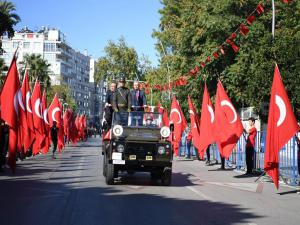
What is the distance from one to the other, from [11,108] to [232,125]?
7.33 m

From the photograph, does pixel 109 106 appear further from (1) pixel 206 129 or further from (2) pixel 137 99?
(1) pixel 206 129

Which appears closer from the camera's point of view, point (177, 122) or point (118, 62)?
point (177, 122)

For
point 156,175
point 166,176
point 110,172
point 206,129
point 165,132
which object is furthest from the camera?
point 206,129

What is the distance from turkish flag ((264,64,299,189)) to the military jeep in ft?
8.45

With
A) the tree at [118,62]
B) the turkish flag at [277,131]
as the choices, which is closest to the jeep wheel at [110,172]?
the turkish flag at [277,131]

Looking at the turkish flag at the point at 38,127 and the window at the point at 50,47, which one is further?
the window at the point at 50,47

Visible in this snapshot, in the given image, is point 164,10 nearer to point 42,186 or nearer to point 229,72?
point 229,72

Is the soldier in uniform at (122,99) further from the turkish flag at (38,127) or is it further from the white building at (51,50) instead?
the white building at (51,50)

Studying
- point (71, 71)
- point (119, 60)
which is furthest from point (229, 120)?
point (71, 71)

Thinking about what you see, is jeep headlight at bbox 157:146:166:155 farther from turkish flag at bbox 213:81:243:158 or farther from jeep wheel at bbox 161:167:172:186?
turkish flag at bbox 213:81:243:158

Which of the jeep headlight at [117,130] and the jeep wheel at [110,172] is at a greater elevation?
the jeep headlight at [117,130]

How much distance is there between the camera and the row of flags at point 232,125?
1317cm

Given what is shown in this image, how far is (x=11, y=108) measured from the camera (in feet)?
52.2

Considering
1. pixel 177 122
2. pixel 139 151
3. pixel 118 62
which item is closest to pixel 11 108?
pixel 139 151
